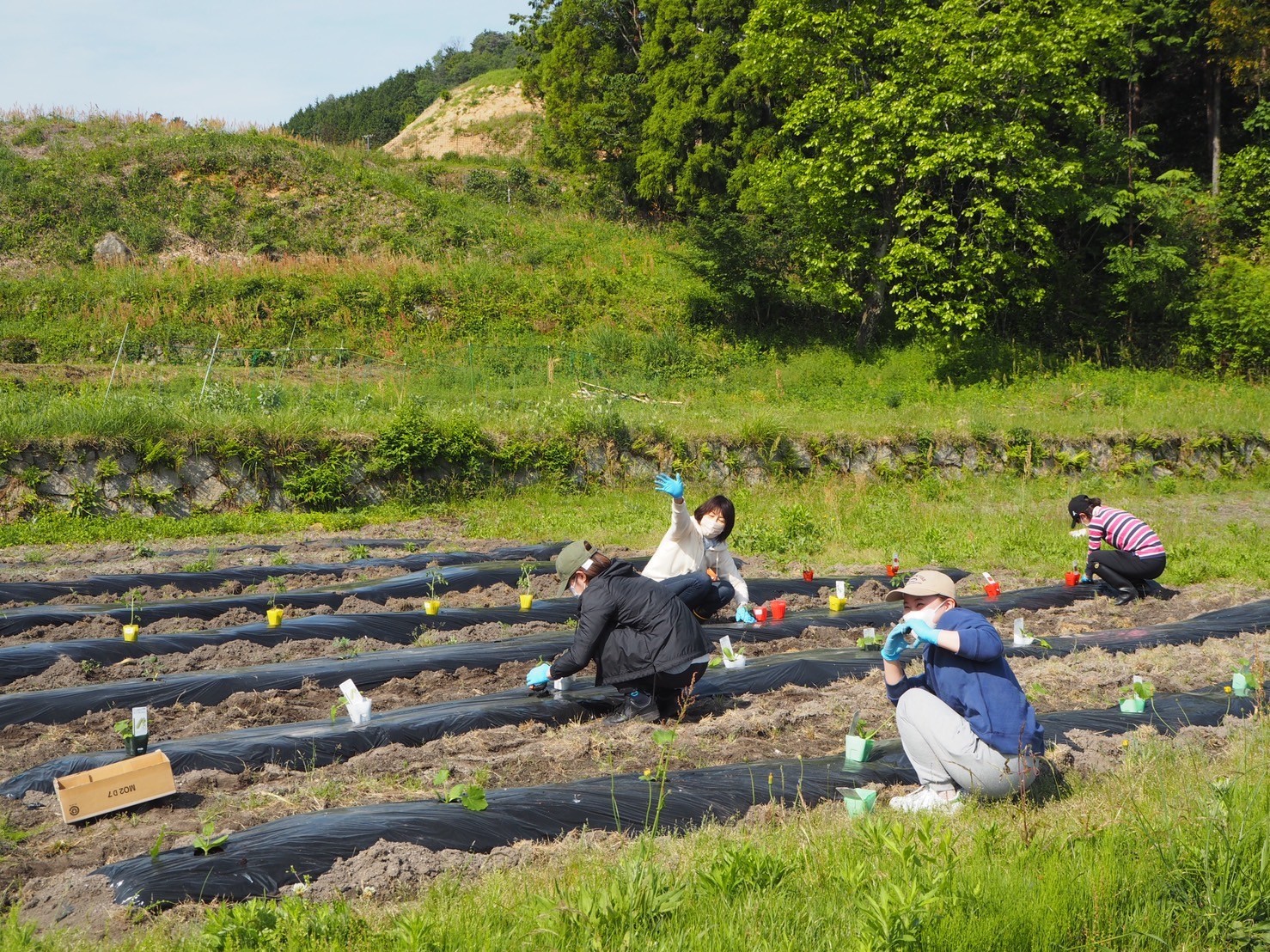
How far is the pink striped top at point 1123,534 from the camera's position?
8398 millimetres

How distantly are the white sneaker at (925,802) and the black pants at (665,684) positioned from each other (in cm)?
130

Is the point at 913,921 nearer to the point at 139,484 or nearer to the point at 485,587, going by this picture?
the point at 485,587

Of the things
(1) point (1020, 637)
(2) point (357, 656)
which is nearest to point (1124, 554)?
(1) point (1020, 637)

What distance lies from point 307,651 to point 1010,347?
1920cm

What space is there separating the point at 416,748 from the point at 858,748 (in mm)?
2177

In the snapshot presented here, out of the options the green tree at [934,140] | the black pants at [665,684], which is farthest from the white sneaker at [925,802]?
the green tree at [934,140]

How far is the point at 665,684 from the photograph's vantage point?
5.26 meters

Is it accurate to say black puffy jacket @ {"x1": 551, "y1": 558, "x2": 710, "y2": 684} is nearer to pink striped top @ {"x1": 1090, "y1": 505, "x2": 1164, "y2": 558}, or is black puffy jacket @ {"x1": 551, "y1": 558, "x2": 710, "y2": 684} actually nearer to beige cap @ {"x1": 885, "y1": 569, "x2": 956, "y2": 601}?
beige cap @ {"x1": 885, "y1": 569, "x2": 956, "y2": 601}

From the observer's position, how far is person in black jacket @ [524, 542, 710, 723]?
518 cm

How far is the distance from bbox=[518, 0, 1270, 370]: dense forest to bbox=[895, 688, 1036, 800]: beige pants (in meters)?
17.7

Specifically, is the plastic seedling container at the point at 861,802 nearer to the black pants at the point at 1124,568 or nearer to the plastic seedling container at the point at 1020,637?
the plastic seedling container at the point at 1020,637

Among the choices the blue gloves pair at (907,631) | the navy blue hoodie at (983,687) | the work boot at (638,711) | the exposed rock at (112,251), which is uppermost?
the exposed rock at (112,251)

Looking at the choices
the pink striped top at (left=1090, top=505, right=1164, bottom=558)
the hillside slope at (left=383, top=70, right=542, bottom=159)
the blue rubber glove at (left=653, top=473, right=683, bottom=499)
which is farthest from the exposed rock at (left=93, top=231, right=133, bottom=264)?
the pink striped top at (left=1090, top=505, right=1164, bottom=558)

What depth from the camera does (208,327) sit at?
20703 millimetres
